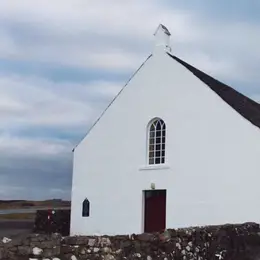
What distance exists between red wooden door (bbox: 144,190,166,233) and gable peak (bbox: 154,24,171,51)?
5.46 meters

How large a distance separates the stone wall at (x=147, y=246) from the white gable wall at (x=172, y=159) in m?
4.17

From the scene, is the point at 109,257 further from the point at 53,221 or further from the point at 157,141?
the point at 53,221

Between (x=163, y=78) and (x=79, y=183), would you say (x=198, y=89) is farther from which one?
(x=79, y=183)

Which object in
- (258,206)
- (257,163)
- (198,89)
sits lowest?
(258,206)

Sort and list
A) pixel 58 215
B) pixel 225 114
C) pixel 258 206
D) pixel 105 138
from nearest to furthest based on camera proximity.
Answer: pixel 258 206, pixel 225 114, pixel 105 138, pixel 58 215

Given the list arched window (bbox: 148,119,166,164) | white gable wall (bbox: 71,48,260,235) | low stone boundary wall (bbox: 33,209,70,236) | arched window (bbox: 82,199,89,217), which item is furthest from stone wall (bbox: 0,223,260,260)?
low stone boundary wall (bbox: 33,209,70,236)

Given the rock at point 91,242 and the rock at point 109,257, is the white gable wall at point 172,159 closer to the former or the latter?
the rock at point 109,257

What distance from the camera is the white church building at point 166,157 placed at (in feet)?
56.1

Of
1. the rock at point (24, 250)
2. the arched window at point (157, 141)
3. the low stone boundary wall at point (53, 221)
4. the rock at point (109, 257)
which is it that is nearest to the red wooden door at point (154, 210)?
the arched window at point (157, 141)

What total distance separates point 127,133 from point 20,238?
12382mm

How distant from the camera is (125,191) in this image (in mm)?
19766

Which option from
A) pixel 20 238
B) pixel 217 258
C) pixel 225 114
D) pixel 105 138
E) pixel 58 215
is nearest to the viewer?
pixel 20 238

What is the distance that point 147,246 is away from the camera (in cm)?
932

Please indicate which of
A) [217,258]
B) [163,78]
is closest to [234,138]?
[163,78]
